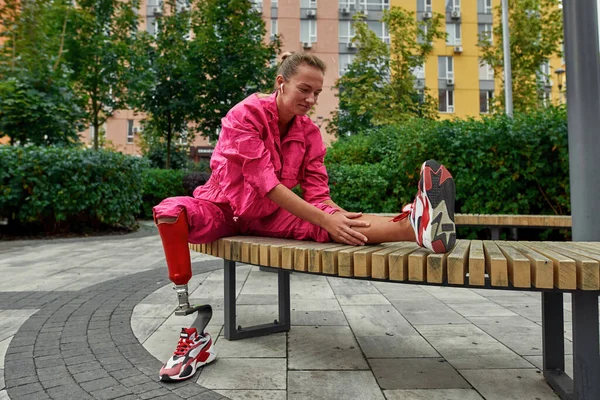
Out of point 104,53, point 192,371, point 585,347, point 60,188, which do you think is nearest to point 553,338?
point 585,347

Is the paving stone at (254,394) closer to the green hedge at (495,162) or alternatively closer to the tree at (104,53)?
the green hedge at (495,162)

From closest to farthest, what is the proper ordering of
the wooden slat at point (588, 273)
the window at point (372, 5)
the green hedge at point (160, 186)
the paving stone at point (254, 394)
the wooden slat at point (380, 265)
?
the wooden slat at point (588, 273) → the wooden slat at point (380, 265) → the paving stone at point (254, 394) → the green hedge at point (160, 186) → the window at point (372, 5)

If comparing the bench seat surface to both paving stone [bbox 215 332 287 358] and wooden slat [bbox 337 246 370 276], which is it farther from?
paving stone [bbox 215 332 287 358]

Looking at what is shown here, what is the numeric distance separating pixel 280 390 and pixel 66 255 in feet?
17.4

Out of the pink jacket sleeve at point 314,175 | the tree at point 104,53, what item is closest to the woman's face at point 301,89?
the pink jacket sleeve at point 314,175

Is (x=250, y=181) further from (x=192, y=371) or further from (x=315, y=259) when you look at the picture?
(x=192, y=371)

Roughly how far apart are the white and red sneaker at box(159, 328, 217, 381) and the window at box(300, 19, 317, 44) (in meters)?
36.1

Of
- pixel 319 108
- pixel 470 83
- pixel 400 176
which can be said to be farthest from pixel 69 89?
pixel 470 83

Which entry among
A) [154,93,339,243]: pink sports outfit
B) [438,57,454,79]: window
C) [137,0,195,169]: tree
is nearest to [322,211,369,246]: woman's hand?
[154,93,339,243]: pink sports outfit

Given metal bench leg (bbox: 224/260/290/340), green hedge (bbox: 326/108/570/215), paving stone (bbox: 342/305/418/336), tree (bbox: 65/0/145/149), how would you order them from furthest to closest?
tree (bbox: 65/0/145/149) → green hedge (bbox: 326/108/570/215) → paving stone (bbox: 342/305/418/336) → metal bench leg (bbox: 224/260/290/340)

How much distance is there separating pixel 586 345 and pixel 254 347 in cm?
160

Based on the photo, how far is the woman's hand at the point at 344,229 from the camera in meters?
1.87

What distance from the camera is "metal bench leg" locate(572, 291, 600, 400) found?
157 cm

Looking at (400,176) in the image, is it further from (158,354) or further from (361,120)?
(361,120)
